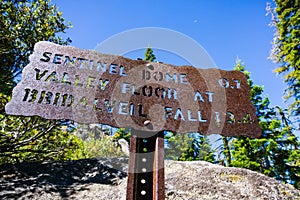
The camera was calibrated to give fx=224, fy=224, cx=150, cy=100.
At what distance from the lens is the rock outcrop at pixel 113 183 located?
341cm

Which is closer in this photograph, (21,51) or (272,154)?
(21,51)

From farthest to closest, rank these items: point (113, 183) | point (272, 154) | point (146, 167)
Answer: point (272, 154) → point (113, 183) → point (146, 167)

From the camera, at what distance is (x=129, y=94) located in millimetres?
1789

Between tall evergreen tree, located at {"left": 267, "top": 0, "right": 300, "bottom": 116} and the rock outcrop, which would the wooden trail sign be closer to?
the rock outcrop

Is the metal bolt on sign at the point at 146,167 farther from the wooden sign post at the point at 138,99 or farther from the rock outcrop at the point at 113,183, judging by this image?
the rock outcrop at the point at 113,183

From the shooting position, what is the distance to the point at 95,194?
3420 mm

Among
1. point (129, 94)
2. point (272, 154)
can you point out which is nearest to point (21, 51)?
point (129, 94)

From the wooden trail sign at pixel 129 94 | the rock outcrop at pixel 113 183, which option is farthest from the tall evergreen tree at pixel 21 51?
the wooden trail sign at pixel 129 94

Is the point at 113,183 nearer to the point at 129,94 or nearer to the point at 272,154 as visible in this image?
the point at 129,94

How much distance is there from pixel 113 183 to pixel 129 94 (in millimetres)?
2543

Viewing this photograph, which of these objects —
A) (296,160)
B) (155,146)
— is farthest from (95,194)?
(296,160)

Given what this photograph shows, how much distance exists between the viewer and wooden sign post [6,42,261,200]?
5.08ft

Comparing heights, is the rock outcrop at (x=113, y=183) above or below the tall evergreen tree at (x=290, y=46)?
below

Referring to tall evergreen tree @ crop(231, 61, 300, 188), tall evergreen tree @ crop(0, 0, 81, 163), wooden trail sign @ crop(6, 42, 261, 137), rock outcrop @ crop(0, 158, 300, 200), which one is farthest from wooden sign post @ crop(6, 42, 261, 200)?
tall evergreen tree @ crop(231, 61, 300, 188)
